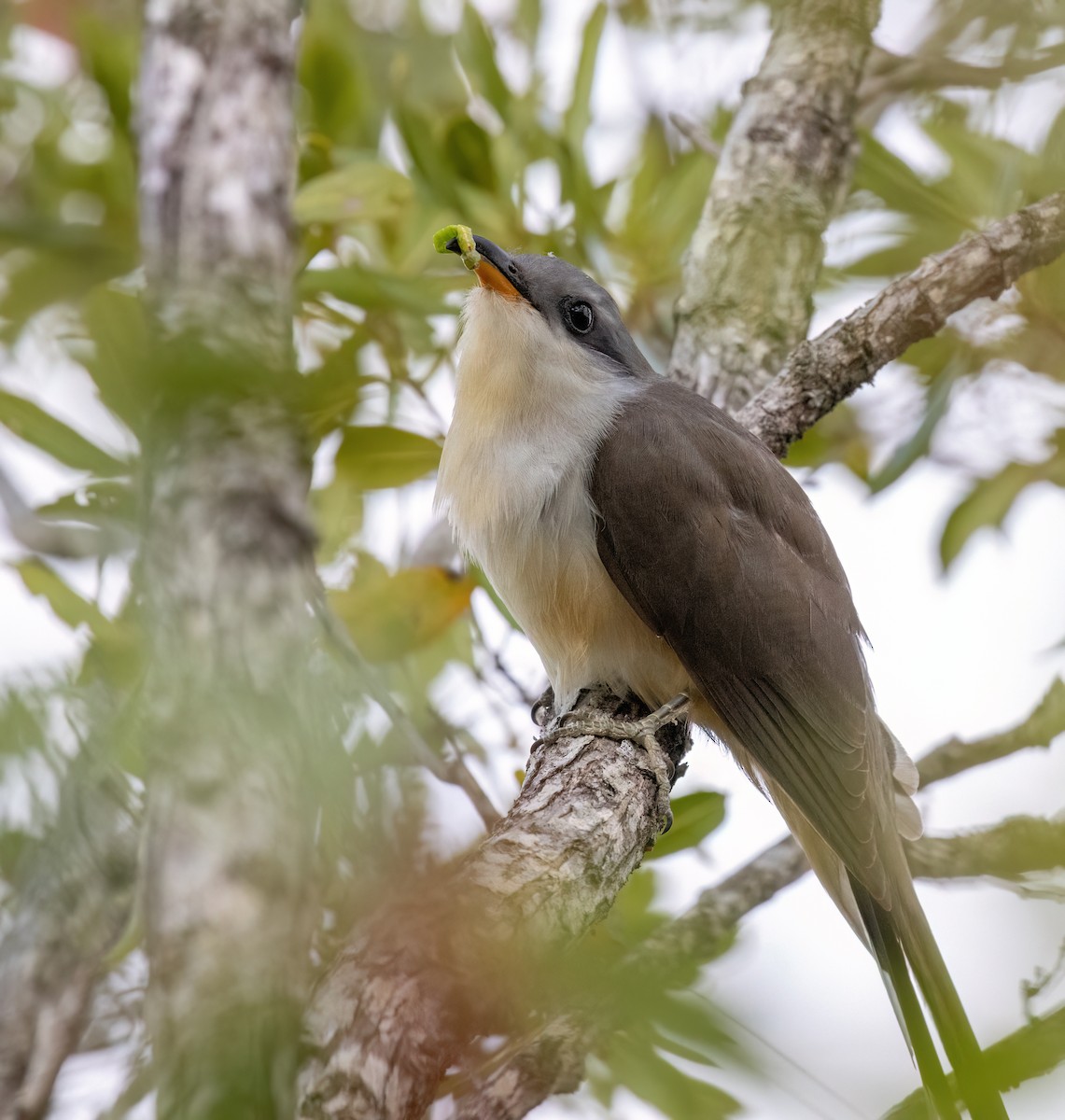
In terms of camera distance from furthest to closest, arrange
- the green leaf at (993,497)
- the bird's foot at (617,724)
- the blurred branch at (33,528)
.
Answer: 1. the green leaf at (993,497)
2. the bird's foot at (617,724)
3. the blurred branch at (33,528)

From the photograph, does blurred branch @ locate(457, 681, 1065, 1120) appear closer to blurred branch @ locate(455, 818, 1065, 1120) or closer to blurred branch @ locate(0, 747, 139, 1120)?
blurred branch @ locate(455, 818, 1065, 1120)

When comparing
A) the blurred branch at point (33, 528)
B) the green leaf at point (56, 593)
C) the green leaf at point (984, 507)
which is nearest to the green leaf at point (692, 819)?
the green leaf at point (984, 507)

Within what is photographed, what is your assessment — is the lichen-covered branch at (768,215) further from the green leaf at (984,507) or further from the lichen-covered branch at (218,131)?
the lichen-covered branch at (218,131)

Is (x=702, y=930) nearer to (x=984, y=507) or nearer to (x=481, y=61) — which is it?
(x=984, y=507)

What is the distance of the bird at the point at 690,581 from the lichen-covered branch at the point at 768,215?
0.35 m

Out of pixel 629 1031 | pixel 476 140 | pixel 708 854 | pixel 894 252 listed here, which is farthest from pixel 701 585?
pixel 629 1031

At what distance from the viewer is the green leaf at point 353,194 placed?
3.59 metres

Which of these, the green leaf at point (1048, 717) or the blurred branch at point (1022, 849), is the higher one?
the green leaf at point (1048, 717)

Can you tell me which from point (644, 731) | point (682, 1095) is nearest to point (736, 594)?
point (644, 731)

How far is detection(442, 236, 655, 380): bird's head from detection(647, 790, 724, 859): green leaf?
4.30ft

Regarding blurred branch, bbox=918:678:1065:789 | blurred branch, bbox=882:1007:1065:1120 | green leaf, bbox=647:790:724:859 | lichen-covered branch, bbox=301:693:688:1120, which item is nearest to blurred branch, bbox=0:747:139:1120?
lichen-covered branch, bbox=301:693:688:1120

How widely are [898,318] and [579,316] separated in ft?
3.22

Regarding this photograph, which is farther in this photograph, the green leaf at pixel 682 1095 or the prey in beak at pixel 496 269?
the prey in beak at pixel 496 269

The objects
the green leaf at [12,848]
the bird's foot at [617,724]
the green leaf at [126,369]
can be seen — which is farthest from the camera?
the bird's foot at [617,724]
